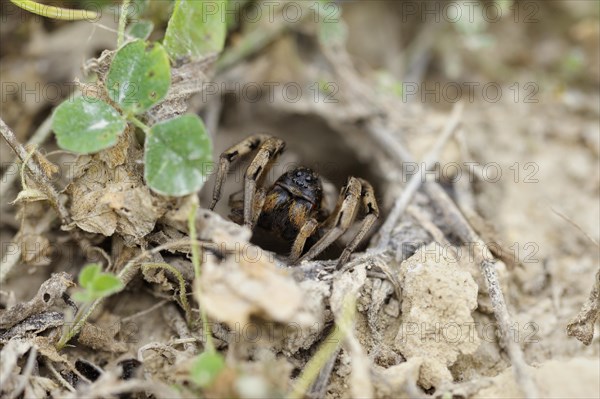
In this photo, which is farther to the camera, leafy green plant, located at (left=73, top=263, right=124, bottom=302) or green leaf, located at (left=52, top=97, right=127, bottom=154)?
green leaf, located at (left=52, top=97, right=127, bottom=154)

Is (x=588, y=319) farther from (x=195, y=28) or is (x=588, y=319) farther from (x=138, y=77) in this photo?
(x=195, y=28)

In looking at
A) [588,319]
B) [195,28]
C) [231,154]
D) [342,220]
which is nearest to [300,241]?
[342,220]

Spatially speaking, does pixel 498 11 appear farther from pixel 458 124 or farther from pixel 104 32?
pixel 104 32

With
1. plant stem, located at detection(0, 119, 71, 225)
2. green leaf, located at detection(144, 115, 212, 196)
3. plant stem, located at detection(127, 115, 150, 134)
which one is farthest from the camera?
plant stem, located at detection(0, 119, 71, 225)

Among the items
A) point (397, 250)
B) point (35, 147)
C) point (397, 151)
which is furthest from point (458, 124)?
point (35, 147)

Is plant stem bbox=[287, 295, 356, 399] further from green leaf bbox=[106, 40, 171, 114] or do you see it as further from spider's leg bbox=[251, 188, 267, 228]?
green leaf bbox=[106, 40, 171, 114]

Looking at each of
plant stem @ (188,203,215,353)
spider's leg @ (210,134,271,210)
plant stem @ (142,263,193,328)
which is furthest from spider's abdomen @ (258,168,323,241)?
plant stem @ (188,203,215,353)
